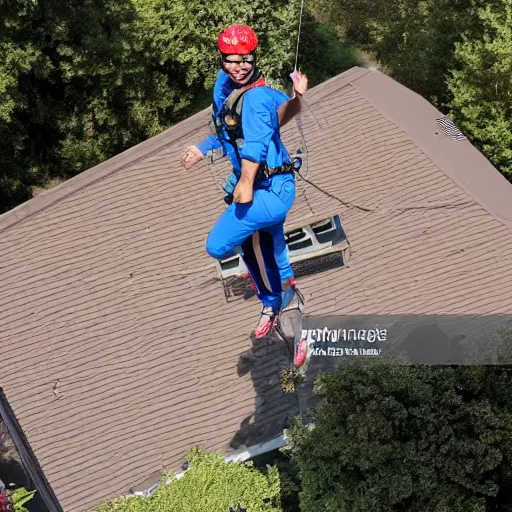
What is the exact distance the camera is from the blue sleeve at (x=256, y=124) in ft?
16.6

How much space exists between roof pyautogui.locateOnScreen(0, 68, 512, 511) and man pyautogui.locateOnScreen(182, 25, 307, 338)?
2.50 meters

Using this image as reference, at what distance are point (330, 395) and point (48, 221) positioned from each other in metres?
5.07

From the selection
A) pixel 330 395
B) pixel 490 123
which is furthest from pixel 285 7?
pixel 330 395

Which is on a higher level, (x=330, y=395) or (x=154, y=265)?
(x=154, y=265)

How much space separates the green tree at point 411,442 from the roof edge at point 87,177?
5116mm

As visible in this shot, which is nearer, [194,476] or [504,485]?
[504,485]

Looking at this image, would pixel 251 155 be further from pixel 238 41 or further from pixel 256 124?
pixel 238 41

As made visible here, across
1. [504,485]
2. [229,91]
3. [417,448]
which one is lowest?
[504,485]

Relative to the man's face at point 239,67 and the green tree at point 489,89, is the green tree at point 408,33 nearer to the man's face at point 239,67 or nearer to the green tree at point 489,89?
the green tree at point 489,89

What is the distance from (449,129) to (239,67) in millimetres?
6511

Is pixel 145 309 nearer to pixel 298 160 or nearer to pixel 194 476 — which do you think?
pixel 194 476

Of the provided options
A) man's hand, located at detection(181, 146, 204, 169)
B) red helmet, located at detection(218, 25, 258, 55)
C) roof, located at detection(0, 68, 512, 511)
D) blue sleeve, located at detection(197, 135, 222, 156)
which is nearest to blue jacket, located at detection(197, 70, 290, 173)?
red helmet, located at detection(218, 25, 258, 55)

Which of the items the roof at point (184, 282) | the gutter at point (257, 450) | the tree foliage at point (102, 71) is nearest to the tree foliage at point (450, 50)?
the roof at point (184, 282)

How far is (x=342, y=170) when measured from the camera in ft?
33.8
